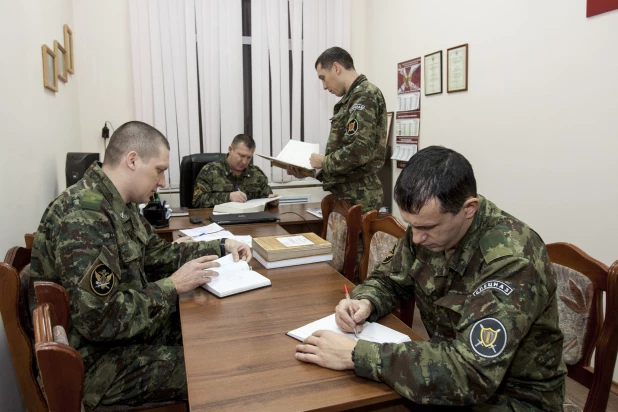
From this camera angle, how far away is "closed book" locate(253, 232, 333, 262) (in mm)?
1732

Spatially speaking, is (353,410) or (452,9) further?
(452,9)

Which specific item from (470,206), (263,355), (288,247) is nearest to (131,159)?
(288,247)

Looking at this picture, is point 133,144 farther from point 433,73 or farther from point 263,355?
point 433,73

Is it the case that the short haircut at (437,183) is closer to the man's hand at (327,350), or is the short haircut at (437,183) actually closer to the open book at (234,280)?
the man's hand at (327,350)

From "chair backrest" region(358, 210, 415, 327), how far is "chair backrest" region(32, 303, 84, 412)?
1.08 m

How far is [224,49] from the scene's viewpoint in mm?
4047

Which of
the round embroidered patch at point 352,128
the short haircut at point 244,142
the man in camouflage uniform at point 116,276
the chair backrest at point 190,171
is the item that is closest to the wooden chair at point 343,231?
the round embroidered patch at point 352,128

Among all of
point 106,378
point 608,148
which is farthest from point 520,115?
point 106,378

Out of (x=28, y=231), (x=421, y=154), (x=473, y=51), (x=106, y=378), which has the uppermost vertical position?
(x=473, y=51)

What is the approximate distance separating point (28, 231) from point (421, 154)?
5.51ft

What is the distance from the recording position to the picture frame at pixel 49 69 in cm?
234

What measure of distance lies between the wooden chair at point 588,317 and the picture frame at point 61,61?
2842 mm

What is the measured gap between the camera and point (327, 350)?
1023 millimetres

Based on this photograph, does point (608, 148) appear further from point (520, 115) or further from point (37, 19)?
point (37, 19)
